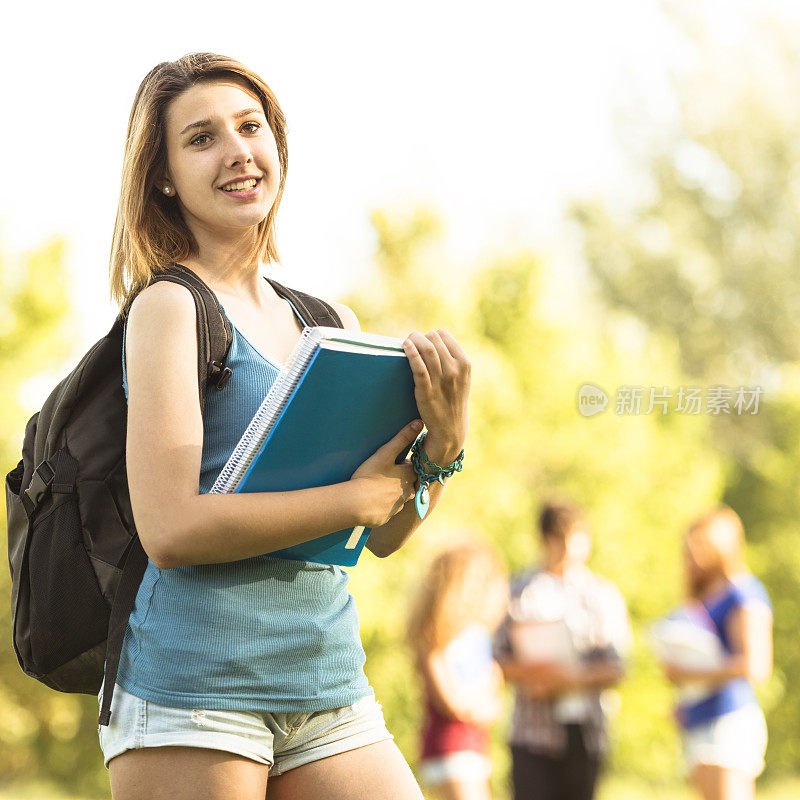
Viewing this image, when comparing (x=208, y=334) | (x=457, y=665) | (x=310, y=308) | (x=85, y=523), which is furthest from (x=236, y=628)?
(x=457, y=665)

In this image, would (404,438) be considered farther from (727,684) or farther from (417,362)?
(727,684)

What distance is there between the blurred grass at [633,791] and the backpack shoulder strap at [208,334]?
13032 mm

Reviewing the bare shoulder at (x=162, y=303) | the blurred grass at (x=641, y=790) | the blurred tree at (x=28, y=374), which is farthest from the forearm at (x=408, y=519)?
the blurred grass at (x=641, y=790)

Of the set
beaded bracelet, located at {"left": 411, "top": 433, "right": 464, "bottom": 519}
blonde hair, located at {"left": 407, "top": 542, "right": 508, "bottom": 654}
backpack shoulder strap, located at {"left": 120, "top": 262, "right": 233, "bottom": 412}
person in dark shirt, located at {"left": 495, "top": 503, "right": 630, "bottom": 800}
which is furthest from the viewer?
person in dark shirt, located at {"left": 495, "top": 503, "right": 630, "bottom": 800}

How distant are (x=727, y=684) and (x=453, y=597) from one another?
1290 millimetres

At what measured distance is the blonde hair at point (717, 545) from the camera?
4.74m

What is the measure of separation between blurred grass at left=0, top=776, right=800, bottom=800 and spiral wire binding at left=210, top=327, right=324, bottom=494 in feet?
42.9

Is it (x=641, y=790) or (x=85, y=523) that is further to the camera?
(x=641, y=790)

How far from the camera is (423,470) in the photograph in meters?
1.46

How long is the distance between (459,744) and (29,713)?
996 cm

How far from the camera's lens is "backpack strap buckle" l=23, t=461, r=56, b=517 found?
4.62 ft

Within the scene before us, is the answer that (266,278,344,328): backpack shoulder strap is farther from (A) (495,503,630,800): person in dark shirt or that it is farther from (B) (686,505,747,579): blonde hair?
(B) (686,505,747,579): blonde hair

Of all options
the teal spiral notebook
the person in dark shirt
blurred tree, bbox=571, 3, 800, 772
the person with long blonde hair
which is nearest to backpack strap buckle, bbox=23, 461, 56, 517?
the teal spiral notebook

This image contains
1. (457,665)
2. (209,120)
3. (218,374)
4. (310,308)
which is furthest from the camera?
(457,665)
